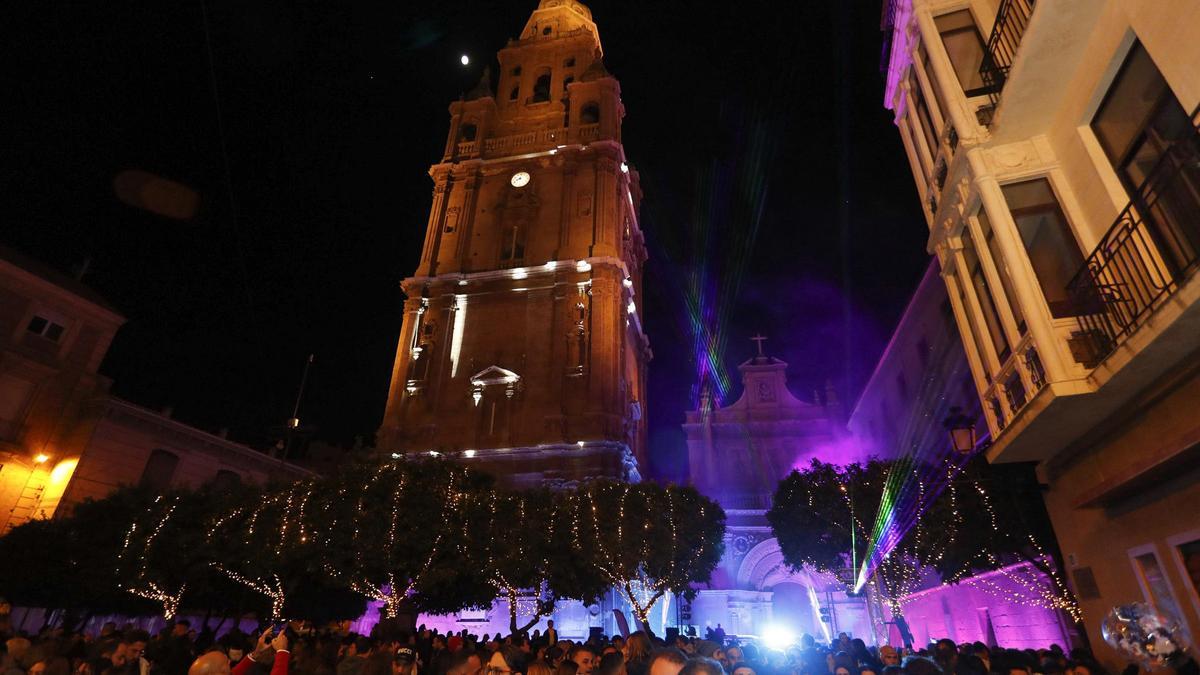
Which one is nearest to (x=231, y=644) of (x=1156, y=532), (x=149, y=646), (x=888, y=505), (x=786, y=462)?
(x=149, y=646)

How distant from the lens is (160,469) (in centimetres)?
2875

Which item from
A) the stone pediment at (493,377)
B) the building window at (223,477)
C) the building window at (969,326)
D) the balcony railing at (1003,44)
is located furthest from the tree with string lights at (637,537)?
the building window at (223,477)

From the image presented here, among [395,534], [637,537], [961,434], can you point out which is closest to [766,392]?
[637,537]

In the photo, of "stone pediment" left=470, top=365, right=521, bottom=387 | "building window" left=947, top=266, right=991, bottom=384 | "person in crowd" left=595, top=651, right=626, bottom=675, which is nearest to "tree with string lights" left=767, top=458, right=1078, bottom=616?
"building window" left=947, top=266, right=991, bottom=384

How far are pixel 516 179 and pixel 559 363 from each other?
14986mm

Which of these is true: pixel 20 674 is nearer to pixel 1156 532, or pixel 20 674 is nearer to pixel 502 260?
pixel 1156 532

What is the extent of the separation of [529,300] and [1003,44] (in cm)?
3010

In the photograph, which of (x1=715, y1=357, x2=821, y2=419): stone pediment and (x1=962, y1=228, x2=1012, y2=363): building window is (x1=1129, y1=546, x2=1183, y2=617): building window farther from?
(x1=715, y1=357, x2=821, y2=419): stone pediment

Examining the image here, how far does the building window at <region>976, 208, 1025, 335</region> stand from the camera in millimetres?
9375

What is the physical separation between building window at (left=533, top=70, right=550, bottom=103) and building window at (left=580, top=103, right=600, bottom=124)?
467cm

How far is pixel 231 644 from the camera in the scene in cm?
1051

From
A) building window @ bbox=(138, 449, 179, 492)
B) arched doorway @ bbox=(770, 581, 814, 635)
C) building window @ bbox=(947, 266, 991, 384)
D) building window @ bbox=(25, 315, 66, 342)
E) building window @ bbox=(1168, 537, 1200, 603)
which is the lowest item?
building window @ bbox=(1168, 537, 1200, 603)

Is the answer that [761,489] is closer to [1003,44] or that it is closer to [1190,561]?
[1190,561]

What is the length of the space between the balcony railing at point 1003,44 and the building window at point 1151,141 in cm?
146
